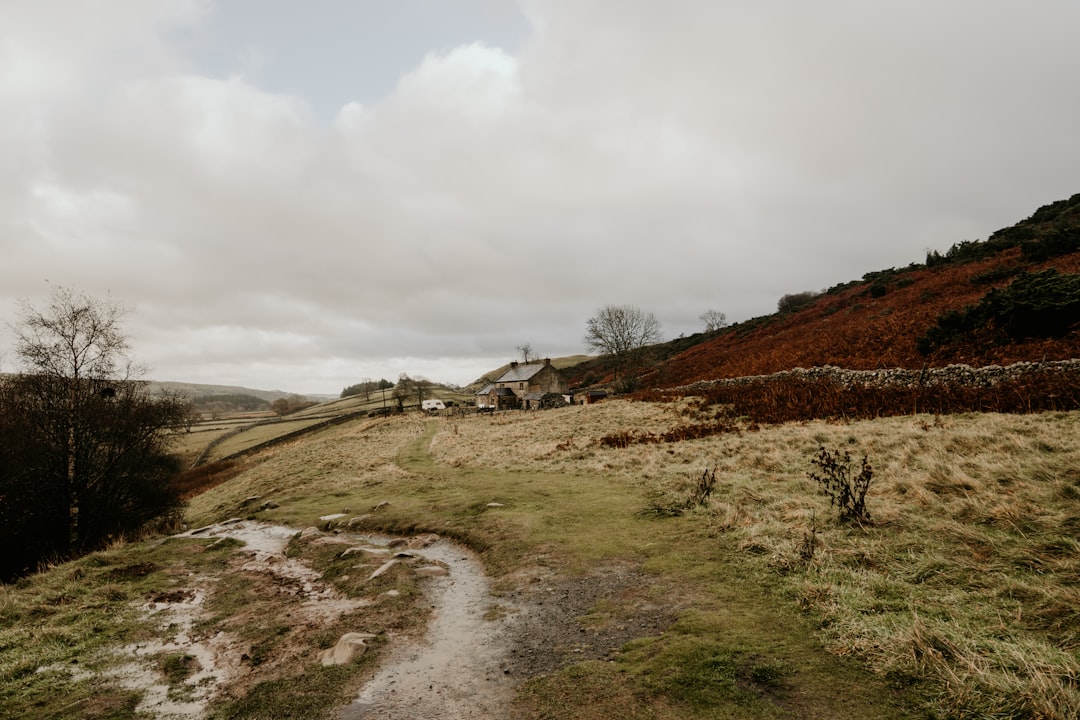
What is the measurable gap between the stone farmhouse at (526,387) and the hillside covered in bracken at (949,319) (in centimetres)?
2692

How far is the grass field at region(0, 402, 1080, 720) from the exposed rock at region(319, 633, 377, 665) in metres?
0.45

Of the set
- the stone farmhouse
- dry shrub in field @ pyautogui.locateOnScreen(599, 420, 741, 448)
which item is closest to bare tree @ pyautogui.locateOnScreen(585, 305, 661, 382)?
the stone farmhouse

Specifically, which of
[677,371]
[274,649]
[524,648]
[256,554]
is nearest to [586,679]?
[524,648]

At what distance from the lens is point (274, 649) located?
767 cm

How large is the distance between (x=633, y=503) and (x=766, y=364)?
25635 millimetres

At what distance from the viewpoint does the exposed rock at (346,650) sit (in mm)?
7023

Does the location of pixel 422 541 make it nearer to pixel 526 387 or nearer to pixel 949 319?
pixel 949 319

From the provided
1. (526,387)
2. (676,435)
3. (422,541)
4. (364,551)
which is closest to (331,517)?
(422,541)

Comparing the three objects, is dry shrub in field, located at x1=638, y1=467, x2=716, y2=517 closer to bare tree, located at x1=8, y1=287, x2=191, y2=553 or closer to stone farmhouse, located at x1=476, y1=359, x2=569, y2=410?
bare tree, located at x1=8, y1=287, x2=191, y2=553

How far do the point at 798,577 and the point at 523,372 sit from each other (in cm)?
7542

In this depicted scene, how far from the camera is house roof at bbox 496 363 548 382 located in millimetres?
80375

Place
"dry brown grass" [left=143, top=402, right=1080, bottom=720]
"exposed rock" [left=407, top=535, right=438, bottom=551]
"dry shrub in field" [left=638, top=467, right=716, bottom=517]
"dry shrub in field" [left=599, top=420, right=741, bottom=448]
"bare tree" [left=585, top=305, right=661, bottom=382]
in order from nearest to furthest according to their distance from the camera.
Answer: "dry brown grass" [left=143, top=402, right=1080, bottom=720], "dry shrub in field" [left=638, top=467, right=716, bottom=517], "exposed rock" [left=407, top=535, right=438, bottom=551], "dry shrub in field" [left=599, top=420, right=741, bottom=448], "bare tree" [left=585, top=305, right=661, bottom=382]

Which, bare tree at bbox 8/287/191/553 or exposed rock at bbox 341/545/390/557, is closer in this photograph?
exposed rock at bbox 341/545/390/557

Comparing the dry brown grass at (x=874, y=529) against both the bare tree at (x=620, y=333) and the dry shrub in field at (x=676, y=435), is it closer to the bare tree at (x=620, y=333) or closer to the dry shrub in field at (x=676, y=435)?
the dry shrub in field at (x=676, y=435)
